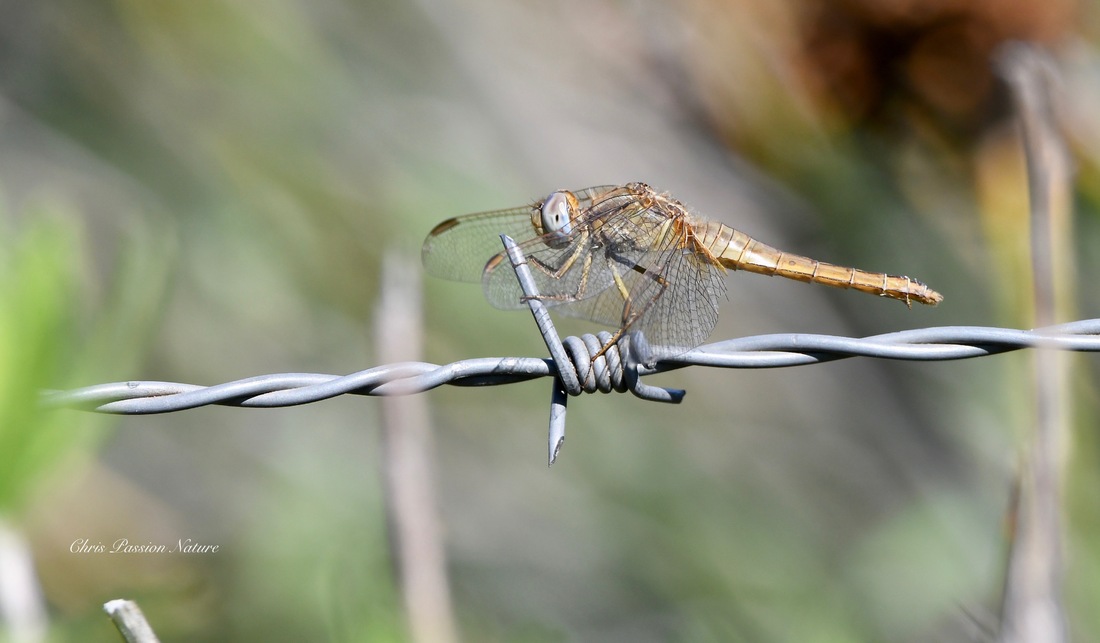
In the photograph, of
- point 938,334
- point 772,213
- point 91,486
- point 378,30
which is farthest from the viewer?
point 378,30

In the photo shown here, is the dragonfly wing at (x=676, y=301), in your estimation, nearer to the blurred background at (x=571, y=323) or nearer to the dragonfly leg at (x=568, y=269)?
the dragonfly leg at (x=568, y=269)

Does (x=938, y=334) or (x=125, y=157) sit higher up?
(x=125, y=157)

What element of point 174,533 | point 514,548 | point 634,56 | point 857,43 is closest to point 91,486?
point 174,533

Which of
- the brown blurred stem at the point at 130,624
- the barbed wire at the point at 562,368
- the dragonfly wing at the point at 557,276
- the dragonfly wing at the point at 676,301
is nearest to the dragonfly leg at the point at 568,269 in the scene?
the dragonfly wing at the point at 557,276

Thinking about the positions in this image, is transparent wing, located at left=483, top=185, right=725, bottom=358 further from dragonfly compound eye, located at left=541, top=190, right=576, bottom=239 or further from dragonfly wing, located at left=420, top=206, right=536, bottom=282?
dragonfly wing, located at left=420, top=206, right=536, bottom=282

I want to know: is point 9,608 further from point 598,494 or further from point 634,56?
point 634,56

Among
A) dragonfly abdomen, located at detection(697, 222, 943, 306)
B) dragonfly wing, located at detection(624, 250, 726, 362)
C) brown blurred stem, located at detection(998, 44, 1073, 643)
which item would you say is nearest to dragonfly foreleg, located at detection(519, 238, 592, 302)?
dragonfly wing, located at detection(624, 250, 726, 362)

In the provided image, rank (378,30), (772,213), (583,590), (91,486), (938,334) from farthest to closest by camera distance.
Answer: (378,30), (772,213), (583,590), (91,486), (938,334)
